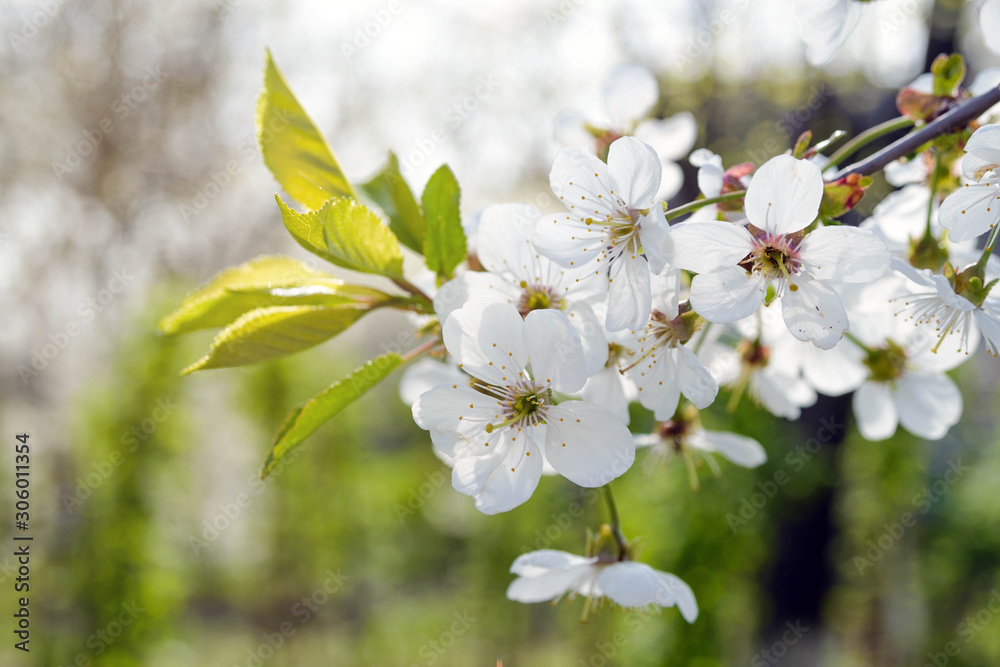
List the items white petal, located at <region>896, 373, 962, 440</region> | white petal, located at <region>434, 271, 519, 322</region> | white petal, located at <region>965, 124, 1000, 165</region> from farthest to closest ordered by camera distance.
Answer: white petal, located at <region>896, 373, 962, 440</region>
white petal, located at <region>434, 271, 519, 322</region>
white petal, located at <region>965, 124, 1000, 165</region>

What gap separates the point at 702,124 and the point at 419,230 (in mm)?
4355

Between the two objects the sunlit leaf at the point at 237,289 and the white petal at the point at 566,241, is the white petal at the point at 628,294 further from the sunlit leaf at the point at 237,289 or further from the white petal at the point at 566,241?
the sunlit leaf at the point at 237,289

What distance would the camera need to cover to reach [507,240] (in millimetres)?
507

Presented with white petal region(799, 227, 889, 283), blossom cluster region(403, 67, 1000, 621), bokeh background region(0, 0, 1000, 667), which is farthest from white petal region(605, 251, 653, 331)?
bokeh background region(0, 0, 1000, 667)

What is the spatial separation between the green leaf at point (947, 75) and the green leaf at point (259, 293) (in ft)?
1.55

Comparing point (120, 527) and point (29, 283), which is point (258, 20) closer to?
point (29, 283)

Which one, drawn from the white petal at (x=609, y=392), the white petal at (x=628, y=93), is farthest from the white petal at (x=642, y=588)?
the white petal at (x=628, y=93)

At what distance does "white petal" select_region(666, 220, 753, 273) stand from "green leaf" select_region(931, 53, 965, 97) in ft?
0.84

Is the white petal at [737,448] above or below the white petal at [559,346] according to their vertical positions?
below

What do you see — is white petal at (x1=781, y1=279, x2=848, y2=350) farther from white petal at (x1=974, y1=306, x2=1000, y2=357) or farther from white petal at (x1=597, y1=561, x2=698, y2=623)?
white petal at (x1=597, y1=561, x2=698, y2=623)

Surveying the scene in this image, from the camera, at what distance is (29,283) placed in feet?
14.2

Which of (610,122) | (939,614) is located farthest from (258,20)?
(939,614)

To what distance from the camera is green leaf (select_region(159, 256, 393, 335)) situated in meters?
0.53

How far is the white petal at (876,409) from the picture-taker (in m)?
0.68
